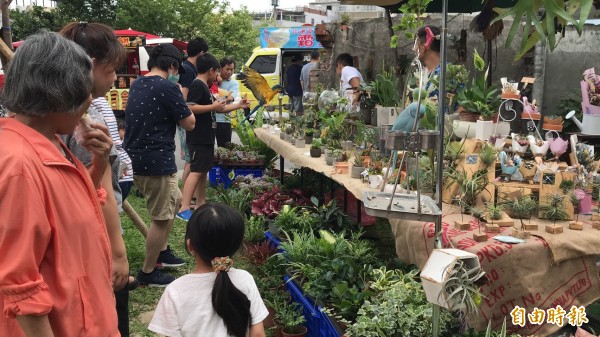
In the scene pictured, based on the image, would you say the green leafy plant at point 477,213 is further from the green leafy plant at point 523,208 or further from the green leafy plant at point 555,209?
the green leafy plant at point 555,209

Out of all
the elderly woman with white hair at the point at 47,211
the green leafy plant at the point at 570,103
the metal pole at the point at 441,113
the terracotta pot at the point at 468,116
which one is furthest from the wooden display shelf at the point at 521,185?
the green leafy plant at the point at 570,103

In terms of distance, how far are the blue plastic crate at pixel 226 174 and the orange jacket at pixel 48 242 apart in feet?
18.2

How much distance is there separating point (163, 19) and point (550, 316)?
21337 mm

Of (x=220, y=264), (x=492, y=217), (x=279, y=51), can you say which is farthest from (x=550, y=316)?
(x=279, y=51)

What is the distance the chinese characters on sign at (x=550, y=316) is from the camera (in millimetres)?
2775

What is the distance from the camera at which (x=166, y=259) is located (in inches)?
184

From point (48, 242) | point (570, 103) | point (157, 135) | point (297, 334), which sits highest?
point (48, 242)

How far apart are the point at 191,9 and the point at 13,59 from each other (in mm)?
22495

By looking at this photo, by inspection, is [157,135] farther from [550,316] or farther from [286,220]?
[550,316]

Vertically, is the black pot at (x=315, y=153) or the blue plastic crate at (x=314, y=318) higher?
the black pot at (x=315, y=153)

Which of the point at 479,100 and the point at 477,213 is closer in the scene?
the point at 477,213

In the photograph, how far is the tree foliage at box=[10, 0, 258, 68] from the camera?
61.2ft

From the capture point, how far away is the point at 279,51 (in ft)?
51.7

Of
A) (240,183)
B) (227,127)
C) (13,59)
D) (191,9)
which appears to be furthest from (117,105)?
(191,9)
